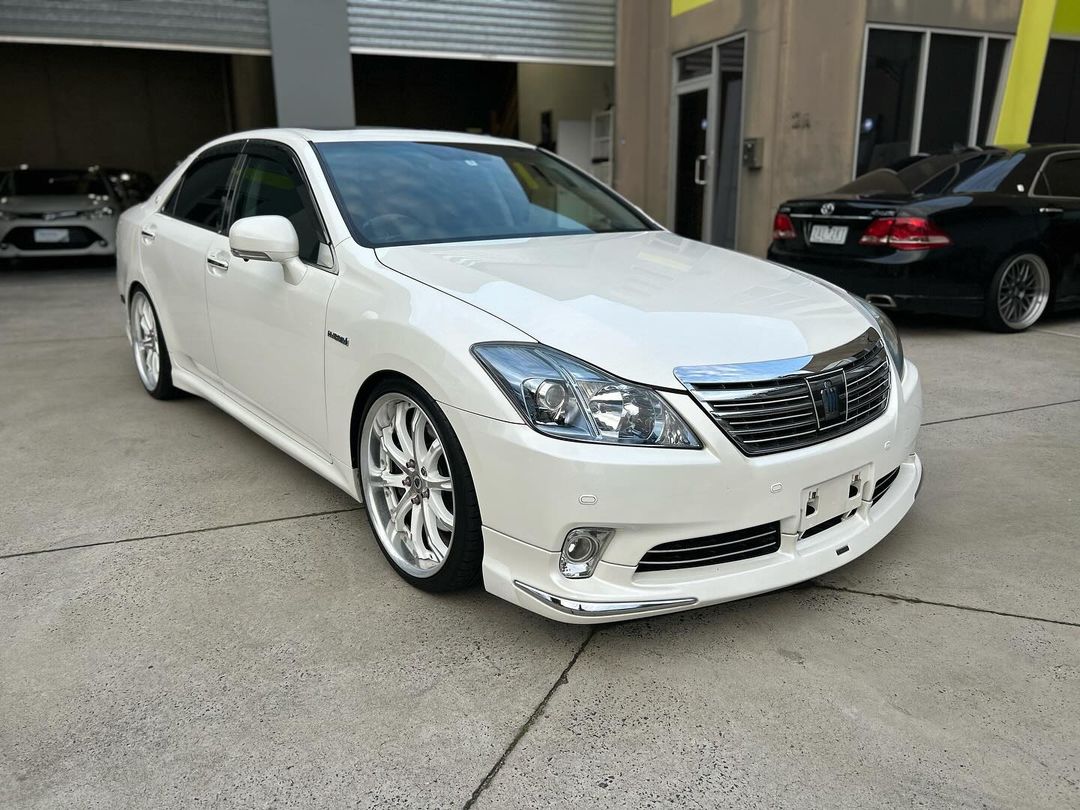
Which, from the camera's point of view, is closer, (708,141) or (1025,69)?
(1025,69)

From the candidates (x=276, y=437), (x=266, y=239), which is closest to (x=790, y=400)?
(x=266, y=239)

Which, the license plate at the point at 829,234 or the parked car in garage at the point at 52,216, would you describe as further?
the parked car in garage at the point at 52,216

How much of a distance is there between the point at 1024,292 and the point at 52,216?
11.4 m

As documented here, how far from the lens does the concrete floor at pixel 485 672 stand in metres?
1.97

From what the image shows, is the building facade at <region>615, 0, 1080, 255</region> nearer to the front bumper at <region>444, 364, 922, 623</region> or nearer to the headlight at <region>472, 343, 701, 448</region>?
the front bumper at <region>444, 364, 922, 623</region>

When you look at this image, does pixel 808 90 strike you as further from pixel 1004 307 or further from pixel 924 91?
pixel 1004 307

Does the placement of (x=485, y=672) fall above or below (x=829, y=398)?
below

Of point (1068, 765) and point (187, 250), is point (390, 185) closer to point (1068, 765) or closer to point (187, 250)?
point (187, 250)

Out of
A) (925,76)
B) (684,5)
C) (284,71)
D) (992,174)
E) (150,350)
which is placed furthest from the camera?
(684,5)

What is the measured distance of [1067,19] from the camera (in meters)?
12.3

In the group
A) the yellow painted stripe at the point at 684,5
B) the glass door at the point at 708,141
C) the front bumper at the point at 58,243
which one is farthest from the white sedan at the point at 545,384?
the front bumper at the point at 58,243

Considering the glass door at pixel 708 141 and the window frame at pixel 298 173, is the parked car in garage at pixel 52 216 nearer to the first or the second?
the glass door at pixel 708 141

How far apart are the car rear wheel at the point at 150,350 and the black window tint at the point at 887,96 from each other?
8.50 metres

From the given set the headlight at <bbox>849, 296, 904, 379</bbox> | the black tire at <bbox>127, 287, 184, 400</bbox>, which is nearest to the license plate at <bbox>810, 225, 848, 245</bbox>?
the headlight at <bbox>849, 296, 904, 379</bbox>
